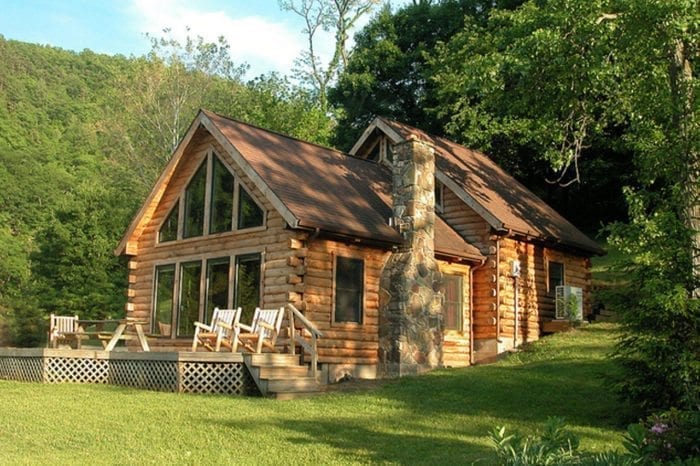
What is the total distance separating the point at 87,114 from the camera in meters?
49.9

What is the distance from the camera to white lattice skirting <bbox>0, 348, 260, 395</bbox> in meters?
13.8

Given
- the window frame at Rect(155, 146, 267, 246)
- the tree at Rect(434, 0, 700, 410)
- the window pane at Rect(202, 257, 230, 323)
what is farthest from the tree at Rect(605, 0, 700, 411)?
the window pane at Rect(202, 257, 230, 323)

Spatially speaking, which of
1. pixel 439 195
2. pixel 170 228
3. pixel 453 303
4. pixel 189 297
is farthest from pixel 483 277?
pixel 170 228

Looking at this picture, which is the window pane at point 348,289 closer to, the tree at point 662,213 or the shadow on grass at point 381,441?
the tree at point 662,213

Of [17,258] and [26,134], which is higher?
[26,134]

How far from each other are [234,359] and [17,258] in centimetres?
4044

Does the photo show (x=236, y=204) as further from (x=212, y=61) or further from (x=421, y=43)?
(x=212, y=61)

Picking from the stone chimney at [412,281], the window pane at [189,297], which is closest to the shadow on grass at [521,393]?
the stone chimney at [412,281]

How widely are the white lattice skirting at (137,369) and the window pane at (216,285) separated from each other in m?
2.65

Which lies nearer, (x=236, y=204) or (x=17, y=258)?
(x=236, y=204)

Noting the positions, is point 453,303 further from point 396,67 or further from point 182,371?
point 396,67

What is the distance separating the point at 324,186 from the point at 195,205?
11.0 ft

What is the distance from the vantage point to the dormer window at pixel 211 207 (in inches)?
679

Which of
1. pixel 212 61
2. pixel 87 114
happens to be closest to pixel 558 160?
pixel 212 61
